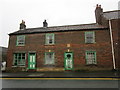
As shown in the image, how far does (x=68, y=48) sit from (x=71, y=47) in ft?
1.47

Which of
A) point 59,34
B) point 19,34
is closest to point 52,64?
point 59,34

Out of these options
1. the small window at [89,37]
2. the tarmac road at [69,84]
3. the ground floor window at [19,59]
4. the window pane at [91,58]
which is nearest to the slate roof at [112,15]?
the small window at [89,37]

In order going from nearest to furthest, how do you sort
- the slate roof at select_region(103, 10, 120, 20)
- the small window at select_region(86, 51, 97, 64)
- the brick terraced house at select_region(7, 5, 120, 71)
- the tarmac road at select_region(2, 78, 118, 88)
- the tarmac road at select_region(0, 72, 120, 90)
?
the tarmac road at select_region(2, 78, 118, 88)
the tarmac road at select_region(0, 72, 120, 90)
the brick terraced house at select_region(7, 5, 120, 71)
the small window at select_region(86, 51, 97, 64)
the slate roof at select_region(103, 10, 120, 20)

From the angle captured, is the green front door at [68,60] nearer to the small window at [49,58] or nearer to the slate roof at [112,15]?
the small window at [49,58]

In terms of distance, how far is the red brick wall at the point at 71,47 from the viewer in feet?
47.7

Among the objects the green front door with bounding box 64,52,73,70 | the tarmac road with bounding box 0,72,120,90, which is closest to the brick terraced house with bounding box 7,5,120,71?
the green front door with bounding box 64,52,73,70

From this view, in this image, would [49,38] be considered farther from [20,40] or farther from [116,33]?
[116,33]

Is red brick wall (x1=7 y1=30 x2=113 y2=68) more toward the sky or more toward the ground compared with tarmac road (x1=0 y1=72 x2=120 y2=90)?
more toward the sky

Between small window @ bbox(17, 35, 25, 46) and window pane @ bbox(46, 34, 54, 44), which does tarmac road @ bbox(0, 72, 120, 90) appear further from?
small window @ bbox(17, 35, 25, 46)

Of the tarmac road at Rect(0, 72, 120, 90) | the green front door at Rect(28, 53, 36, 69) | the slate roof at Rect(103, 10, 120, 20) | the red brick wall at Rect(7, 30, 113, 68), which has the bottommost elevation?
the tarmac road at Rect(0, 72, 120, 90)

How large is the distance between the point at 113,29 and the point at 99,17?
4.14 meters

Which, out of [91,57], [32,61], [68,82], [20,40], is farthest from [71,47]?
[20,40]

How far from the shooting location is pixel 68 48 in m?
15.5

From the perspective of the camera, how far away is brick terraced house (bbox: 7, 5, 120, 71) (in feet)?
47.5
